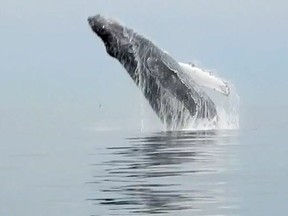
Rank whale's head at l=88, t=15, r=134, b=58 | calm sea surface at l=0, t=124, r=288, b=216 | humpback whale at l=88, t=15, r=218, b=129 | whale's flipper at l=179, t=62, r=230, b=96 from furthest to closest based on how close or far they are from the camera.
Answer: whale's flipper at l=179, t=62, r=230, b=96
humpback whale at l=88, t=15, r=218, b=129
whale's head at l=88, t=15, r=134, b=58
calm sea surface at l=0, t=124, r=288, b=216

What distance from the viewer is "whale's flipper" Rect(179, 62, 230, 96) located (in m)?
33.8

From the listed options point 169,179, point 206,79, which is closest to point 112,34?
point 206,79

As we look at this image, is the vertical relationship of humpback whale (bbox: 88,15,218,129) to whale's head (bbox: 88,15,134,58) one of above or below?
below

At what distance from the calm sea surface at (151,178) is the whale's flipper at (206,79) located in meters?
1.77

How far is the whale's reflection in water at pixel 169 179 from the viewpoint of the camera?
15.8m

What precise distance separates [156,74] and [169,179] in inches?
566

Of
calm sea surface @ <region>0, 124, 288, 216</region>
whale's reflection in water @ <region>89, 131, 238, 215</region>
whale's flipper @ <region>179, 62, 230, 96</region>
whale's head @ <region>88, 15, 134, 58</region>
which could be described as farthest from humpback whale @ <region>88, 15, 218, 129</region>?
whale's reflection in water @ <region>89, 131, 238, 215</region>

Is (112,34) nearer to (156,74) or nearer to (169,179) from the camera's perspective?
(156,74)

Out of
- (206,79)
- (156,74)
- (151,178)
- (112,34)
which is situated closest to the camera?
(151,178)

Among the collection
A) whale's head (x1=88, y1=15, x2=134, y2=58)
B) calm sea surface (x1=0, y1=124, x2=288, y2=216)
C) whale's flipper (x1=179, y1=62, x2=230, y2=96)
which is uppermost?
whale's head (x1=88, y1=15, x2=134, y2=58)

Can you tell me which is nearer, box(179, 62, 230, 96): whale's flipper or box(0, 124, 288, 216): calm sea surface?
box(0, 124, 288, 216): calm sea surface

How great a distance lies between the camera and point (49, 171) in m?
23.3

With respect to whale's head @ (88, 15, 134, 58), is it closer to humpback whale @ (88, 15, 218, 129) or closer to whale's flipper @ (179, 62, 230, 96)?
humpback whale @ (88, 15, 218, 129)

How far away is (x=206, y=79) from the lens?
3403cm
